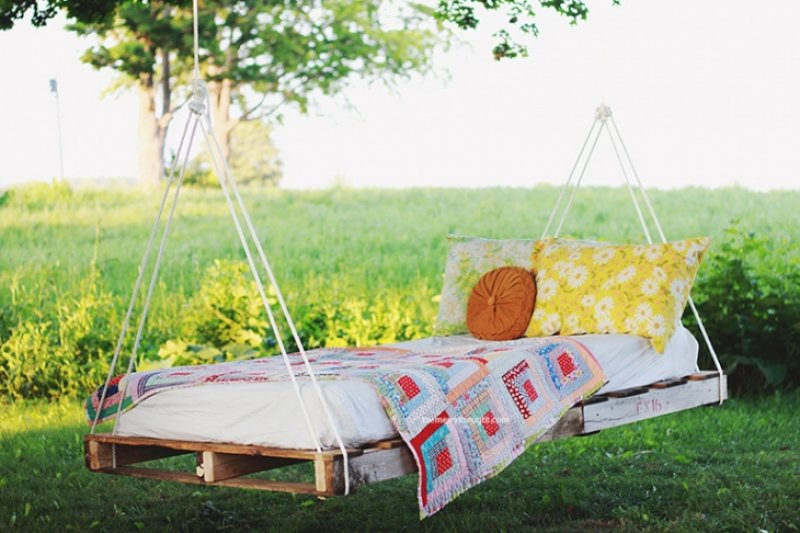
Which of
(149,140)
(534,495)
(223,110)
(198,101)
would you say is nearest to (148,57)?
(149,140)

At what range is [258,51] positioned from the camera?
42.2 feet

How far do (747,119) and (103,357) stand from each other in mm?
6361

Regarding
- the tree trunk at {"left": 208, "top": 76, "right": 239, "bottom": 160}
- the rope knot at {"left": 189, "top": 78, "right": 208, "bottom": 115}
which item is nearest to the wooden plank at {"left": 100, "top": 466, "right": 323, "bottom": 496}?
the rope knot at {"left": 189, "top": 78, "right": 208, "bottom": 115}

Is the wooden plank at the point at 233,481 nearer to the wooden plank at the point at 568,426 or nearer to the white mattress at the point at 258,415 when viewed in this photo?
the white mattress at the point at 258,415

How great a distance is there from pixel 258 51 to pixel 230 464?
10045mm

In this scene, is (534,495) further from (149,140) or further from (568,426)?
(149,140)

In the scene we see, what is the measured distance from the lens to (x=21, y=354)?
23.6ft

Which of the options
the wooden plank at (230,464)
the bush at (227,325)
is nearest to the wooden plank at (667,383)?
the wooden plank at (230,464)

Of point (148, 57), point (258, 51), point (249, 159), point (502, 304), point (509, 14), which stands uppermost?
point (258, 51)

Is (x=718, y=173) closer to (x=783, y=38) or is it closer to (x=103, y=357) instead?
(x=783, y=38)

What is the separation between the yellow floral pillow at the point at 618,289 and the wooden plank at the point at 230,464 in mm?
1696

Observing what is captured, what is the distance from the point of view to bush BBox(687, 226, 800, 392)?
6.66m

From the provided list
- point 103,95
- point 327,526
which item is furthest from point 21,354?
point 103,95

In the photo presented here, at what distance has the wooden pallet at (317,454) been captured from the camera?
3.06 m
